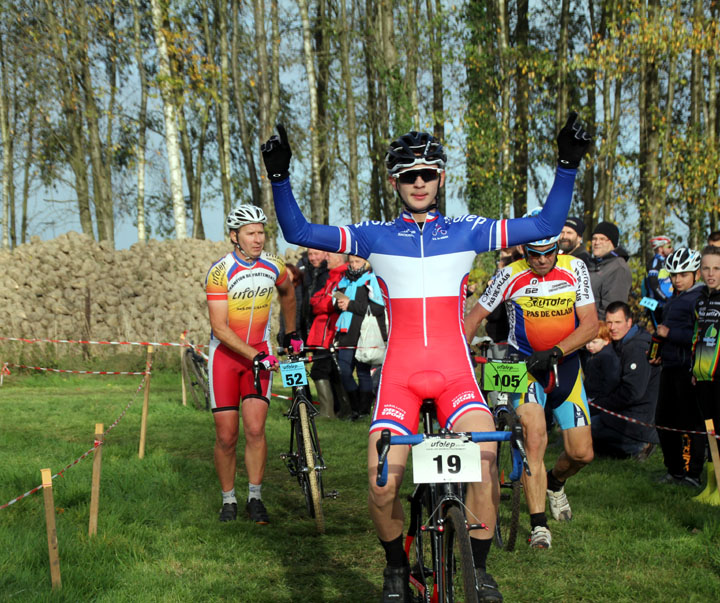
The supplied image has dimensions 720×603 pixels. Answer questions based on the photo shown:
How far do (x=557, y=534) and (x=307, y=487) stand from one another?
2.02 metres

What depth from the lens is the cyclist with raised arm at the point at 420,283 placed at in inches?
144

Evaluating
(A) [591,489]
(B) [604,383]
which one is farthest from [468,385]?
(B) [604,383]

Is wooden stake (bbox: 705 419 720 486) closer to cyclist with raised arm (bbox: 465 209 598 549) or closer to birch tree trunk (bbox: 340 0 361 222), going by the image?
cyclist with raised arm (bbox: 465 209 598 549)

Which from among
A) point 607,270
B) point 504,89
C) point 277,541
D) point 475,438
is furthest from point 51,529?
point 504,89

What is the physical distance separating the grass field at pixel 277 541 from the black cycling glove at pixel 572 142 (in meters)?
2.69

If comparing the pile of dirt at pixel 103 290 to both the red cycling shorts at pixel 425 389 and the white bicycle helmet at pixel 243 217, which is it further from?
the red cycling shorts at pixel 425 389

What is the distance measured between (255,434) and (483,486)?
127 inches

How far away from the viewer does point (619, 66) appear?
18234mm

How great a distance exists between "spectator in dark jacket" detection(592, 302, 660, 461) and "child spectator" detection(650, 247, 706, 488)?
0.70m

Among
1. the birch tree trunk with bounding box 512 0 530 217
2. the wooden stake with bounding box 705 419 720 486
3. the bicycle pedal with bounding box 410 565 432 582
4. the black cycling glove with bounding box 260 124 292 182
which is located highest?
the birch tree trunk with bounding box 512 0 530 217

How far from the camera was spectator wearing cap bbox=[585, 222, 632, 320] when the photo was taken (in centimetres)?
942

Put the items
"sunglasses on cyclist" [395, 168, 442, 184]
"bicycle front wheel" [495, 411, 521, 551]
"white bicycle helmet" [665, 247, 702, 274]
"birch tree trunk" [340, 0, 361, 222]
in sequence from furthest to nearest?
"birch tree trunk" [340, 0, 361, 222] < "white bicycle helmet" [665, 247, 702, 274] < "bicycle front wheel" [495, 411, 521, 551] < "sunglasses on cyclist" [395, 168, 442, 184]

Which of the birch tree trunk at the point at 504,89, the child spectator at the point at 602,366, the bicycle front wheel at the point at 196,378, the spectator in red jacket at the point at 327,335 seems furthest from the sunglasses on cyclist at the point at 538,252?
the birch tree trunk at the point at 504,89

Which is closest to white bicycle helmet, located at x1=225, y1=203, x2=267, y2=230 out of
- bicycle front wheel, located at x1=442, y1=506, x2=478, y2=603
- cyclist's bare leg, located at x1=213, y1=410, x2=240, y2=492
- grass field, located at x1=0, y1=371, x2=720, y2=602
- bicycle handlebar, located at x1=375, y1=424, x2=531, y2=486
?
cyclist's bare leg, located at x1=213, y1=410, x2=240, y2=492
